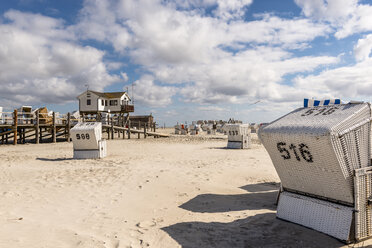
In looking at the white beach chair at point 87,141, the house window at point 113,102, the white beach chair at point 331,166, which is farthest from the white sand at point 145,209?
the house window at point 113,102

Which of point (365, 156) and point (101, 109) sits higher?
point (101, 109)

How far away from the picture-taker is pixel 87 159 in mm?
12344

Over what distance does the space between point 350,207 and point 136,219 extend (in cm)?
363

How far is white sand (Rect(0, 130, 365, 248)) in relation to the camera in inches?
159

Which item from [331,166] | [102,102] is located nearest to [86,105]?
[102,102]

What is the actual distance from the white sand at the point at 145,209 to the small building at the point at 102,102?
2919 cm

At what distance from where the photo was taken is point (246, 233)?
4.24 metres

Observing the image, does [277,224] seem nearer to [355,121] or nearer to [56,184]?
[355,121]

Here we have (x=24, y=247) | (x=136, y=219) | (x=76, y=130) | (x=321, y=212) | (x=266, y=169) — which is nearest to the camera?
(x=24, y=247)

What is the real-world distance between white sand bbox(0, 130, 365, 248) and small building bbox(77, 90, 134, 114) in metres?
29.2

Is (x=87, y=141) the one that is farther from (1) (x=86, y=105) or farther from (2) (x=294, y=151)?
(1) (x=86, y=105)

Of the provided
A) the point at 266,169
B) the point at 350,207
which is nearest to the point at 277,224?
the point at 350,207

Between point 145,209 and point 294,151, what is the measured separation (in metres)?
3.27

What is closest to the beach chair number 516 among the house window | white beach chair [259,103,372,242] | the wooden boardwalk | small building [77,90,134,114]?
white beach chair [259,103,372,242]
